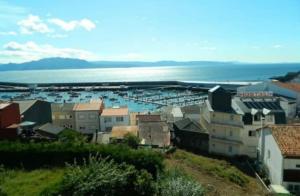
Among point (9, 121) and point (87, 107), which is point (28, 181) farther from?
point (87, 107)

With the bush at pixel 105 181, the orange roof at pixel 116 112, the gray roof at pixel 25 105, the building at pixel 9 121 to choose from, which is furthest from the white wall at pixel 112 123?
the bush at pixel 105 181

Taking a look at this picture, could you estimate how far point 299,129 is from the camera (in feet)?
76.2

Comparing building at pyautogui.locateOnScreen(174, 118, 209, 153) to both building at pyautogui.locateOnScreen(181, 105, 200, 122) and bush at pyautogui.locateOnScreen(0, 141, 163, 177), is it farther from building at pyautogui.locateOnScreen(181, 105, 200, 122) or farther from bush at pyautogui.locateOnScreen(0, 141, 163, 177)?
bush at pyautogui.locateOnScreen(0, 141, 163, 177)

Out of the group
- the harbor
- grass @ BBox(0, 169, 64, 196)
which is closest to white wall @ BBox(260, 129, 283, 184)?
grass @ BBox(0, 169, 64, 196)

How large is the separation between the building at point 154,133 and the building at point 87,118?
44.2ft

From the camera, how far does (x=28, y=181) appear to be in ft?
48.0

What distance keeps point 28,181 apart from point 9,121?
481 inches

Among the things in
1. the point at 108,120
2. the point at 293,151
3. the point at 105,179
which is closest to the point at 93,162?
the point at 105,179

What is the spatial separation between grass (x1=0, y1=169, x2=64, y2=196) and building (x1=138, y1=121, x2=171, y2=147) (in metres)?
15.2

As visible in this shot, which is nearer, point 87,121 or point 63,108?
point 87,121

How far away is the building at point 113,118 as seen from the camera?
42250 millimetres

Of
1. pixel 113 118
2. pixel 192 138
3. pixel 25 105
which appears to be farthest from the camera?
pixel 113 118

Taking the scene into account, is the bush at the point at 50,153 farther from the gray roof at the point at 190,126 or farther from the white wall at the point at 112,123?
the white wall at the point at 112,123

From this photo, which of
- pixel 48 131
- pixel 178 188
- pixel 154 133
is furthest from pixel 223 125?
pixel 178 188
